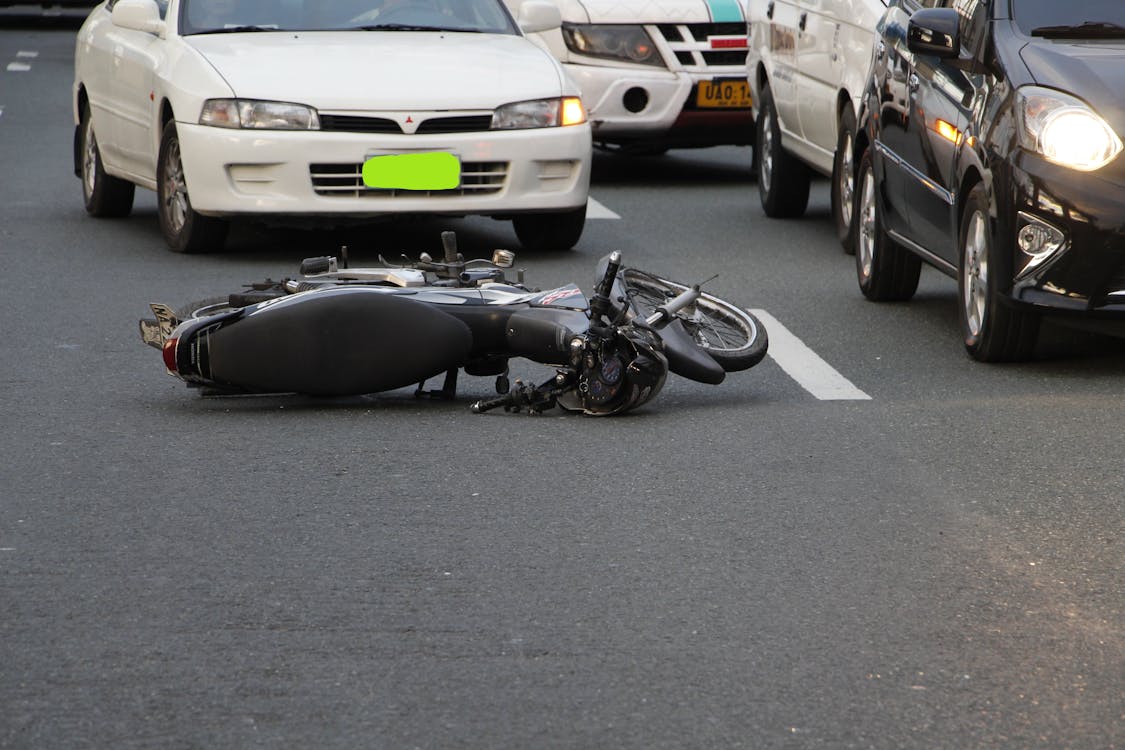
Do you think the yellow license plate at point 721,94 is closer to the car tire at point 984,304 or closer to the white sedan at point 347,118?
the white sedan at point 347,118

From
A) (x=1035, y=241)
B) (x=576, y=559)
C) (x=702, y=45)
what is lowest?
(x=702, y=45)

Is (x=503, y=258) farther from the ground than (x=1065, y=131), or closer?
closer

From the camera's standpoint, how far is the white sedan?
32.4 feet

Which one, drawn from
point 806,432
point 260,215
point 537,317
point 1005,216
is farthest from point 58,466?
point 260,215

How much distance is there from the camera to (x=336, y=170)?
32.6ft

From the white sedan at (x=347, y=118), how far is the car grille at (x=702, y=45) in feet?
10.6

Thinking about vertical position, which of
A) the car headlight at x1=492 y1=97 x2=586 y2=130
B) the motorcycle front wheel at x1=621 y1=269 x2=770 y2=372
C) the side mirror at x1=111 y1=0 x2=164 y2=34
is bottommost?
the car headlight at x1=492 y1=97 x2=586 y2=130

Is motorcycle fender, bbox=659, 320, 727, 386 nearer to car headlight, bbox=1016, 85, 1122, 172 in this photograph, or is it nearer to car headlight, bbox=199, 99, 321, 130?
car headlight, bbox=1016, 85, 1122, 172

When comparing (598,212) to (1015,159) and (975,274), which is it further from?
(1015,159)

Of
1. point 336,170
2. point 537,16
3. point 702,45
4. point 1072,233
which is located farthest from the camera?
point 702,45

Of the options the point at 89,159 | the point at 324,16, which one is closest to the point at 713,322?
the point at 324,16

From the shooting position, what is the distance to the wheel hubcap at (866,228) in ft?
30.5

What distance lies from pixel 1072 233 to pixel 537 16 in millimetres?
4782

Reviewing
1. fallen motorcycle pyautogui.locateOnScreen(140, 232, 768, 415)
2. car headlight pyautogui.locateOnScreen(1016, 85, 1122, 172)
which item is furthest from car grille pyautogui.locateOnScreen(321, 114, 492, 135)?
car headlight pyautogui.locateOnScreen(1016, 85, 1122, 172)
